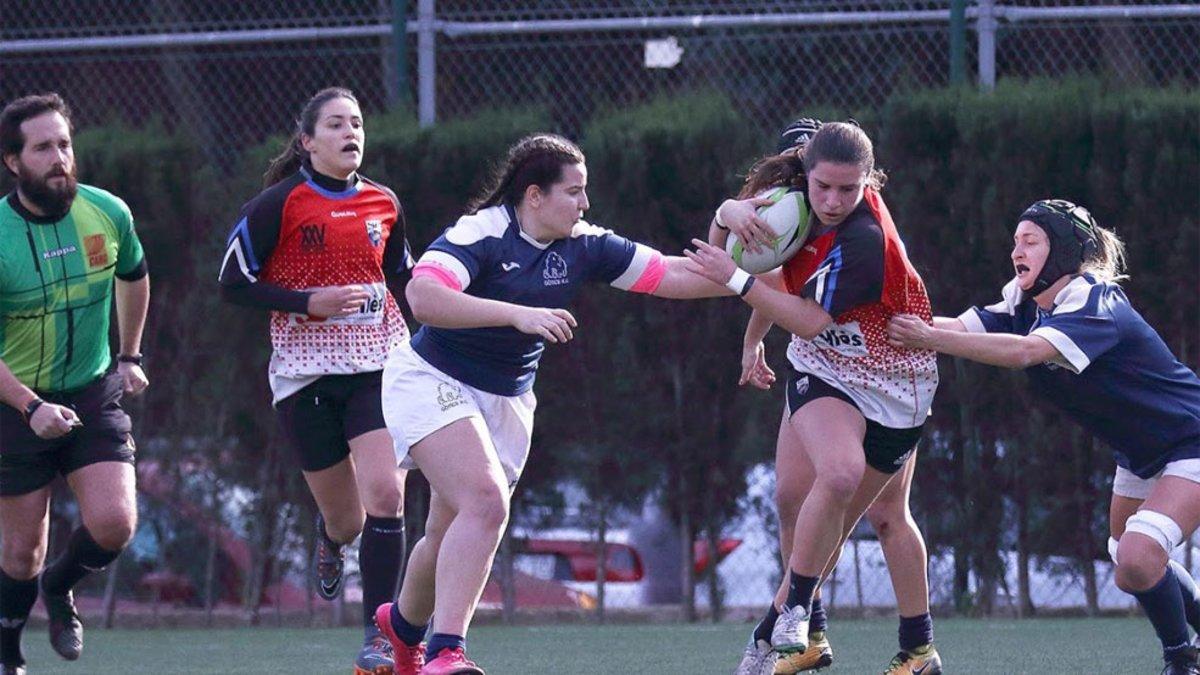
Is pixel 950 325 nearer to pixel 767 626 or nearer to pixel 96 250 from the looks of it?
pixel 767 626

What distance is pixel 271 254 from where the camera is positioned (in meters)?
6.73

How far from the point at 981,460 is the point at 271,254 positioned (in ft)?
13.9

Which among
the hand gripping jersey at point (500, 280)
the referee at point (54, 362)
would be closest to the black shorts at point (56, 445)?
the referee at point (54, 362)

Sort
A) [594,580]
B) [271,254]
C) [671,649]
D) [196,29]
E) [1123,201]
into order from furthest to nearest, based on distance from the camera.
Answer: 1. [196,29]
2. [594,580]
3. [1123,201]
4. [671,649]
5. [271,254]

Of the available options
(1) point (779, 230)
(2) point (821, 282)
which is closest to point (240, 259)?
(1) point (779, 230)

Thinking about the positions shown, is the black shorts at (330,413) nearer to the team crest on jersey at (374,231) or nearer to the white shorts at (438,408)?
the team crest on jersey at (374,231)

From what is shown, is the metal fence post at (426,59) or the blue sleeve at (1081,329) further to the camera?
the metal fence post at (426,59)

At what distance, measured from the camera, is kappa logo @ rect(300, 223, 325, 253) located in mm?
6715

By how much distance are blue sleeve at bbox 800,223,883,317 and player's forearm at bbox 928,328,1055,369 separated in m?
0.26

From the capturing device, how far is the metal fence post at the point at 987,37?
980 centimetres

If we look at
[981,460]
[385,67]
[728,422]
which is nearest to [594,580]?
[728,422]

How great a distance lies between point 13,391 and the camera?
6223mm

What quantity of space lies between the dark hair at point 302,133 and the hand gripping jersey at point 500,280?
1191 mm

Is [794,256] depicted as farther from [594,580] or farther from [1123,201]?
[594,580]
